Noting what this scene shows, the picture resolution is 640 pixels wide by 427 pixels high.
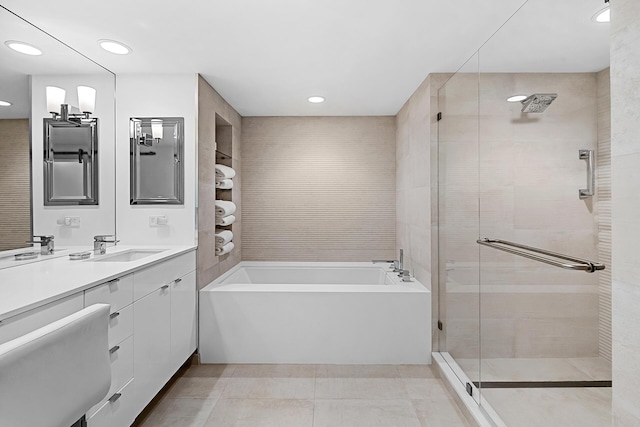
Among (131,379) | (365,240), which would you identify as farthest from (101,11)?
(365,240)

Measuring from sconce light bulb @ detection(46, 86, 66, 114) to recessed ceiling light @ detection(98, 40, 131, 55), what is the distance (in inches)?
15.3

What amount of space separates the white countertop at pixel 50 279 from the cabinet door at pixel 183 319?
320mm

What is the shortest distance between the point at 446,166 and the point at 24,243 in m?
2.67

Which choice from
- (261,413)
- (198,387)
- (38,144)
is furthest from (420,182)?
(38,144)

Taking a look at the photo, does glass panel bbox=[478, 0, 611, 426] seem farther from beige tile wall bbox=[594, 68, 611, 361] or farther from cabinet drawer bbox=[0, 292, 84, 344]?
cabinet drawer bbox=[0, 292, 84, 344]

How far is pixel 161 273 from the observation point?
231 centimetres

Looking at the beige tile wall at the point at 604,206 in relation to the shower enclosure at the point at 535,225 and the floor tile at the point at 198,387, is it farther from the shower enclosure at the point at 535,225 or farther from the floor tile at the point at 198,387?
the floor tile at the point at 198,387

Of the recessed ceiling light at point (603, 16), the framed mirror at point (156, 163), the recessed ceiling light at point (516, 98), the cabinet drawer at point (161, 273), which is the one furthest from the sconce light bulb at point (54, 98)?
the recessed ceiling light at point (603, 16)

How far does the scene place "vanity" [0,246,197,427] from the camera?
138cm

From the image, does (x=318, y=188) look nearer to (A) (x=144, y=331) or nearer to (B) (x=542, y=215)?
(A) (x=144, y=331)

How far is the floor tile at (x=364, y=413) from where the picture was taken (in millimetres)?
2195

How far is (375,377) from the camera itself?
277 cm

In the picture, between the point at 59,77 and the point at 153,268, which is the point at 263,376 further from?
the point at 59,77

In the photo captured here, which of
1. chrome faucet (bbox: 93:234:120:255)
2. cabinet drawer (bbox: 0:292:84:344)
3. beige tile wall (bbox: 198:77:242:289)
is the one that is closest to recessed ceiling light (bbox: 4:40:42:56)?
beige tile wall (bbox: 198:77:242:289)
